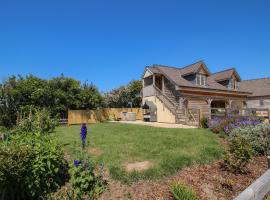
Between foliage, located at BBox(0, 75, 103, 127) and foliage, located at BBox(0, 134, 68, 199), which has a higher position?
foliage, located at BBox(0, 75, 103, 127)

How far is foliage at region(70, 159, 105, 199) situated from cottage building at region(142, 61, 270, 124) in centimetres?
1538

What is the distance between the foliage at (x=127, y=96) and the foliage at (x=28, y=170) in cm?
3282

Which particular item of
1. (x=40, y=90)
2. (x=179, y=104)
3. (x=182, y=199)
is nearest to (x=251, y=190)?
(x=182, y=199)

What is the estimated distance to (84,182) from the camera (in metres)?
4.49

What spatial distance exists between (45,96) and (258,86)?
31086 mm

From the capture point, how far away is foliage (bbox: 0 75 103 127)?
20891mm

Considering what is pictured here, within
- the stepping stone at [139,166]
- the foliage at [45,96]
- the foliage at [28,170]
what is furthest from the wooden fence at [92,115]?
the foliage at [28,170]

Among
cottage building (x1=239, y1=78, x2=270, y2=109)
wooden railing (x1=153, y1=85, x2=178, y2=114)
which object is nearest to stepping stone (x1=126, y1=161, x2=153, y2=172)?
wooden railing (x1=153, y1=85, x2=178, y2=114)

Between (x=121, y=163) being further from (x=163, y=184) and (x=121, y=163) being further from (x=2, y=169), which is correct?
(x=2, y=169)

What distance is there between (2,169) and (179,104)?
19.5m

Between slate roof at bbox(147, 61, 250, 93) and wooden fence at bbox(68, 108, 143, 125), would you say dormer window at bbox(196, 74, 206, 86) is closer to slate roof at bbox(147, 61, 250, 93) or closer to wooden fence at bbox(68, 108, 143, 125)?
slate roof at bbox(147, 61, 250, 93)

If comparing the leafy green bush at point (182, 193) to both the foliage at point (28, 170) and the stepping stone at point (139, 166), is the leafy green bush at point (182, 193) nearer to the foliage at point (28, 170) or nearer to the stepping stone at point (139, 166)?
the stepping stone at point (139, 166)

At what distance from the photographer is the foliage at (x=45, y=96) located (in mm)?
20891

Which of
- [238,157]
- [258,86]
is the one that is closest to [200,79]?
[258,86]
